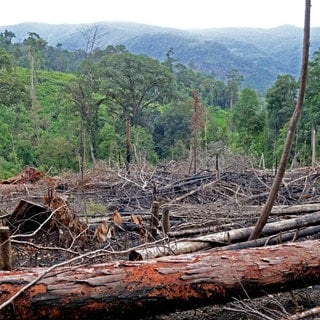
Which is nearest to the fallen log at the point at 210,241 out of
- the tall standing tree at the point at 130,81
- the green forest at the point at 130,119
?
the green forest at the point at 130,119

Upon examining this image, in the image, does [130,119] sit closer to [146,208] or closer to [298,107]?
[146,208]

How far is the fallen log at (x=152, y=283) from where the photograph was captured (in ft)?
7.41

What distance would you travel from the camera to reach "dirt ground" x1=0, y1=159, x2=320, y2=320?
9.93ft

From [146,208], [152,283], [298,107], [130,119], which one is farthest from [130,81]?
[152,283]

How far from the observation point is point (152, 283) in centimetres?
240

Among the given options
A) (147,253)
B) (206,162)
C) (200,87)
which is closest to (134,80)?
(206,162)

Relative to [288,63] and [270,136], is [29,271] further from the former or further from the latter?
[288,63]

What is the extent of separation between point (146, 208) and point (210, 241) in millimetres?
3827

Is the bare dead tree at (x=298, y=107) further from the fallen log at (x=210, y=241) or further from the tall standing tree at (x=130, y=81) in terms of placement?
the tall standing tree at (x=130, y=81)

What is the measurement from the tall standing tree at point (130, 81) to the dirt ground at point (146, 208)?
1555 cm

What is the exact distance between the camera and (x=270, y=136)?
78.0ft

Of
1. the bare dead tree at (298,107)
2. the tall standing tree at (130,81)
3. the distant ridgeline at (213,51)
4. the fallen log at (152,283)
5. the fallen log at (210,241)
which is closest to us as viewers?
the fallen log at (152,283)

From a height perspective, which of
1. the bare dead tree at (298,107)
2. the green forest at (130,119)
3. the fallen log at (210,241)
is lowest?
the green forest at (130,119)

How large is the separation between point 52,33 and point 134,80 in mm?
115614
